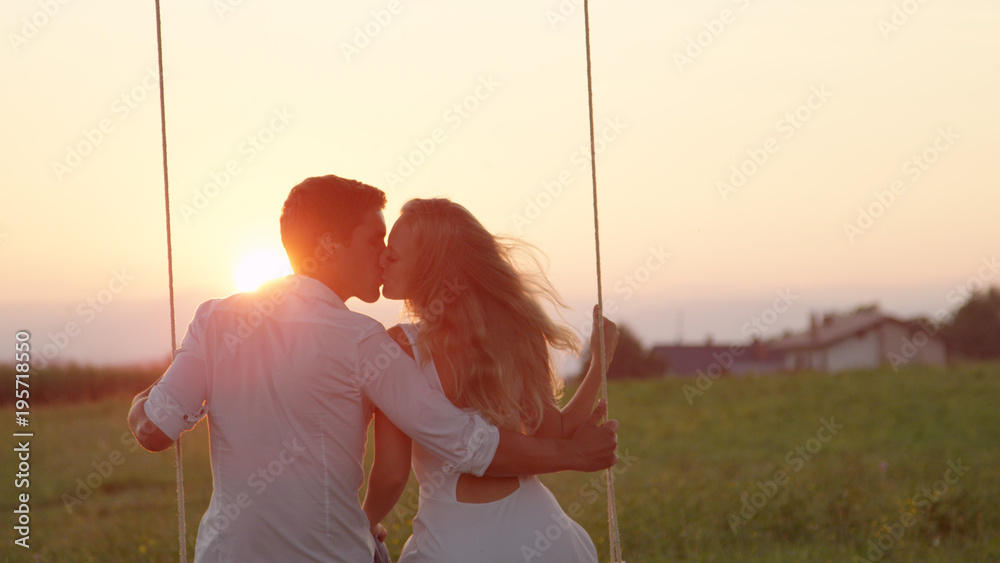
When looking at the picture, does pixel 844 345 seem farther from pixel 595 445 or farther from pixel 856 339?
pixel 595 445

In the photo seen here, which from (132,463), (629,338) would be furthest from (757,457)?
(629,338)

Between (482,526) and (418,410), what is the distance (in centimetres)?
43

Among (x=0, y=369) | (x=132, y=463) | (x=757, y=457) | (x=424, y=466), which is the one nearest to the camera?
(x=424, y=466)

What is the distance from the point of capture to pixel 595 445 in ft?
9.89

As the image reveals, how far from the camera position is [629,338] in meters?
38.6

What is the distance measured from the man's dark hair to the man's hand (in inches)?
39.2

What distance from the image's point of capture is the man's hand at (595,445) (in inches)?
118

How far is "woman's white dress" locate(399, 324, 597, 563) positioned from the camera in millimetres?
2822

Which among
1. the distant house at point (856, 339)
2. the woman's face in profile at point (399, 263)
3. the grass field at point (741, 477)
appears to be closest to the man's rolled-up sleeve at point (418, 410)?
the woman's face in profile at point (399, 263)

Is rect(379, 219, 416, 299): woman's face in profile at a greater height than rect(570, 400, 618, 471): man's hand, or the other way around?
rect(379, 219, 416, 299): woman's face in profile

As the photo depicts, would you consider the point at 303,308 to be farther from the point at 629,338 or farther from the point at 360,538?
the point at 629,338

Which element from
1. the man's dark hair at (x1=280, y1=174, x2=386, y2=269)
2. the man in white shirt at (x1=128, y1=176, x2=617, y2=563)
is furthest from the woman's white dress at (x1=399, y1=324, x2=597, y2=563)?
the man's dark hair at (x1=280, y1=174, x2=386, y2=269)

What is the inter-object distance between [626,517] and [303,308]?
15.5 feet

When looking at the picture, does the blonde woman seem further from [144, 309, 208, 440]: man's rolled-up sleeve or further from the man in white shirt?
[144, 309, 208, 440]: man's rolled-up sleeve
